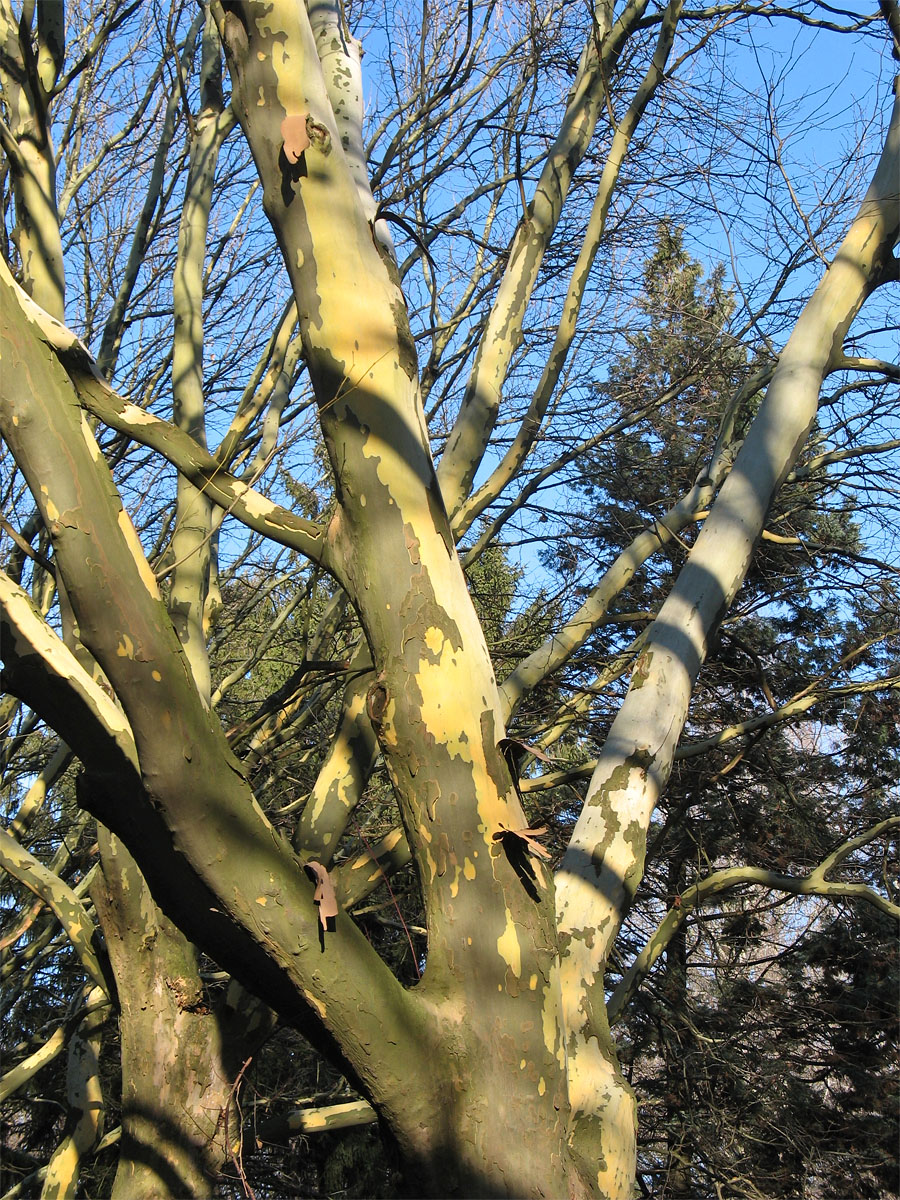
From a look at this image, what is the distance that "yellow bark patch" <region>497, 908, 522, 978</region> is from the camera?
1.85 meters

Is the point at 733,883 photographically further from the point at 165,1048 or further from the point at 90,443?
the point at 90,443

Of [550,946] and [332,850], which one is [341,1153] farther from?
[550,946]

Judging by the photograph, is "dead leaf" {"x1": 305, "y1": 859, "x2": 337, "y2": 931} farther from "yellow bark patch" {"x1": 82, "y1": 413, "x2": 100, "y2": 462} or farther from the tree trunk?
the tree trunk

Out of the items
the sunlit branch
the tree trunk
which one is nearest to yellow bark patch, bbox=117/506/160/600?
the tree trunk

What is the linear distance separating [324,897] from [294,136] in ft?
5.28

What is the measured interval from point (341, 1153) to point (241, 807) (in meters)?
7.52

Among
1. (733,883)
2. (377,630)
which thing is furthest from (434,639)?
(733,883)

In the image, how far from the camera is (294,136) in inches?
84.7

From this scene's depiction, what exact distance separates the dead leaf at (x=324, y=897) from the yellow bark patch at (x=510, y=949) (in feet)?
1.05

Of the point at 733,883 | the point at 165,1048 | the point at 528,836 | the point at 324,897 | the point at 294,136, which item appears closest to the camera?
the point at 324,897

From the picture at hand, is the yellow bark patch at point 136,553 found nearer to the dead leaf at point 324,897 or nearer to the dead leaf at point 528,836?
the dead leaf at point 324,897

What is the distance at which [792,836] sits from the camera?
27.3 feet

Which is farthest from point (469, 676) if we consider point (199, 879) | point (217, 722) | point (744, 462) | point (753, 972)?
point (753, 972)

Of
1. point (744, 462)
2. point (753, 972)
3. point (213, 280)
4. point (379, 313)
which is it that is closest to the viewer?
point (379, 313)
